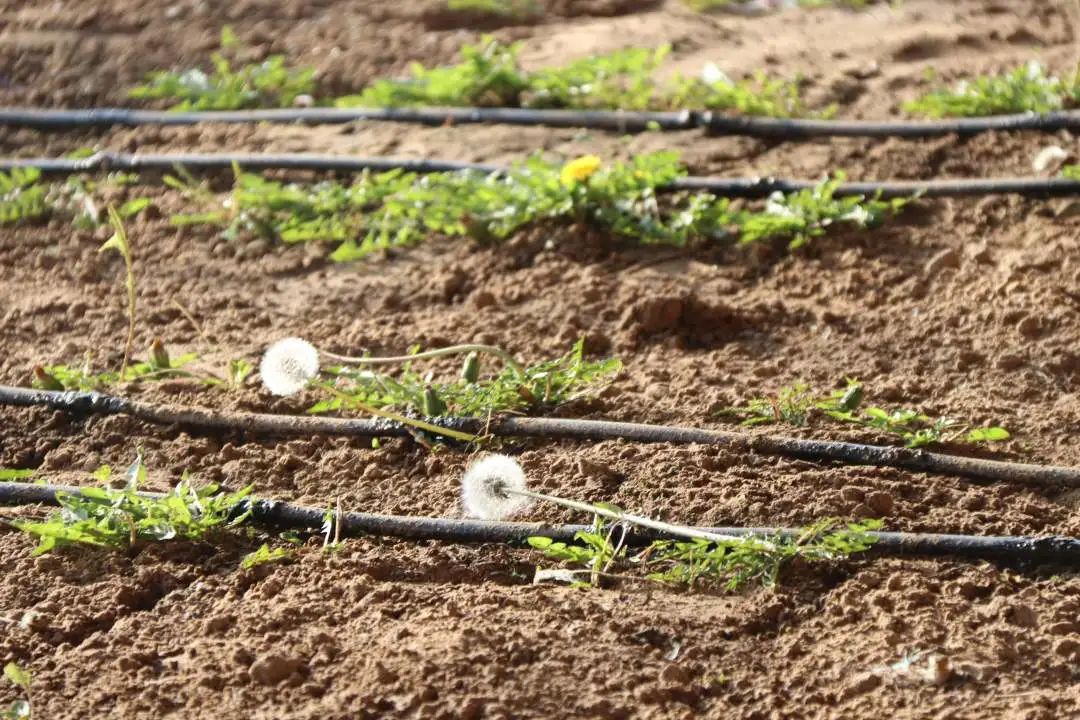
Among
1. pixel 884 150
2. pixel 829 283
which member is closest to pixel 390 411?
pixel 829 283

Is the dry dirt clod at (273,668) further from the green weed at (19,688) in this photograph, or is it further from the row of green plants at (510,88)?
the row of green plants at (510,88)

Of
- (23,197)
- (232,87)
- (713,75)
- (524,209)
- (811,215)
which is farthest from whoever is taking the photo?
(232,87)

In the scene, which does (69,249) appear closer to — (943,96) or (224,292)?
(224,292)

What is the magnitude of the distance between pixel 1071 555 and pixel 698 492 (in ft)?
2.24

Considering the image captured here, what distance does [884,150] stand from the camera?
454 cm

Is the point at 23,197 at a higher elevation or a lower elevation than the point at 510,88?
lower

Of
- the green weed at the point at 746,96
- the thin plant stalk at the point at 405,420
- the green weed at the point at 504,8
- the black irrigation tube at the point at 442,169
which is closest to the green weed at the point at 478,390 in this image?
the thin plant stalk at the point at 405,420

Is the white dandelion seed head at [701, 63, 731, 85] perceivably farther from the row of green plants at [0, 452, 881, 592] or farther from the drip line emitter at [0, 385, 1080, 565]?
the row of green plants at [0, 452, 881, 592]

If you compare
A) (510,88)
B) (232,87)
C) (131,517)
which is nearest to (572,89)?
(510,88)

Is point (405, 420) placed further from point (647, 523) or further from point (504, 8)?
point (504, 8)

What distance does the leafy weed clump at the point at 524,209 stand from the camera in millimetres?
4117

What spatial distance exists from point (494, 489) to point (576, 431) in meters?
0.29

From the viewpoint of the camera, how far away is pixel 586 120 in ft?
16.1

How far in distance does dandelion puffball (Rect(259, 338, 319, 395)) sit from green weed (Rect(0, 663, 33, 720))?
0.98 m
